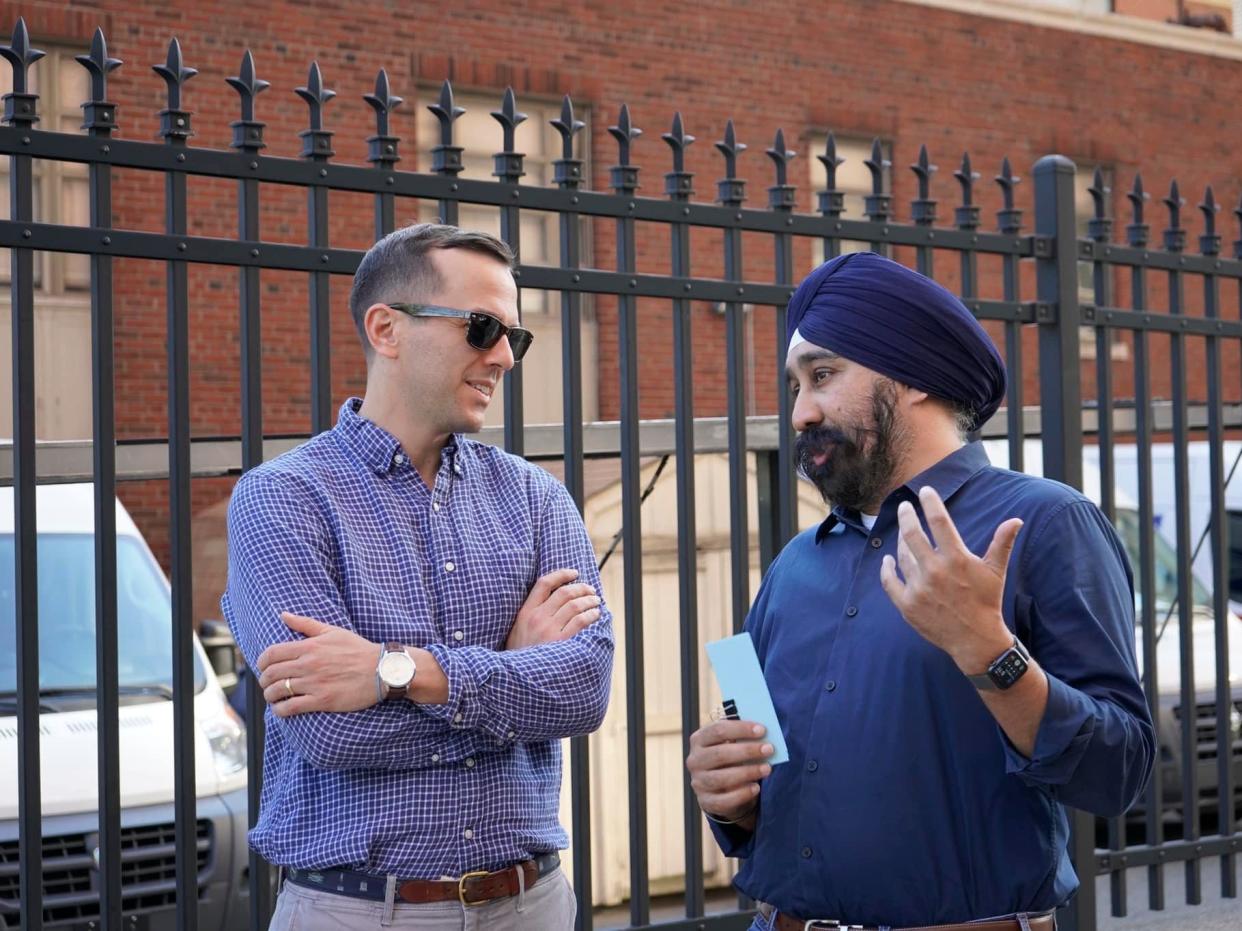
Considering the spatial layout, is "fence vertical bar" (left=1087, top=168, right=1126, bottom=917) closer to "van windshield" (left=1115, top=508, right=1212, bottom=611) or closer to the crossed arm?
the crossed arm

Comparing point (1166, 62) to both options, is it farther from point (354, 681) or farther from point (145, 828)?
point (354, 681)

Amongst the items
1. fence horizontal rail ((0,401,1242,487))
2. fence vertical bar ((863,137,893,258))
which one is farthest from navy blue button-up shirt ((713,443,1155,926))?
fence vertical bar ((863,137,893,258))

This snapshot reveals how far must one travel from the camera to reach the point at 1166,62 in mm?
19266

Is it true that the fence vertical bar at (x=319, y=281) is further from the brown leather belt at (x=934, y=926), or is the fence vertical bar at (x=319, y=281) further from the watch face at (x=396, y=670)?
the brown leather belt at (x=934, y=926)

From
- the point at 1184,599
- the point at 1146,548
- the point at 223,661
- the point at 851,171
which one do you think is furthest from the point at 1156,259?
the point at 851,171

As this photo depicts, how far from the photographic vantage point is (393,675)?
256 centimetres

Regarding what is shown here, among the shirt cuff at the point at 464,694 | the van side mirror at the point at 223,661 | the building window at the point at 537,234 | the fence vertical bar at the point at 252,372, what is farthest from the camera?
the building window at the point at 537,234

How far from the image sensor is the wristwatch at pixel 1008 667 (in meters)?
2.13

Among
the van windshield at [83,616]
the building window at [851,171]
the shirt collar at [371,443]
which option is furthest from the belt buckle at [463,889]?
the building window at [851,171]

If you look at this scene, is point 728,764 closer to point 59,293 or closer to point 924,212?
point 924,212

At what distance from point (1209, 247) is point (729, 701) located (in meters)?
3.57

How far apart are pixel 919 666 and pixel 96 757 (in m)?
3.61

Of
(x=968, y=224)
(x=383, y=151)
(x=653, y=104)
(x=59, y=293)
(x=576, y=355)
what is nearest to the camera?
(x=383, y=151)

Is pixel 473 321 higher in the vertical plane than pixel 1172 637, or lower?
higher
